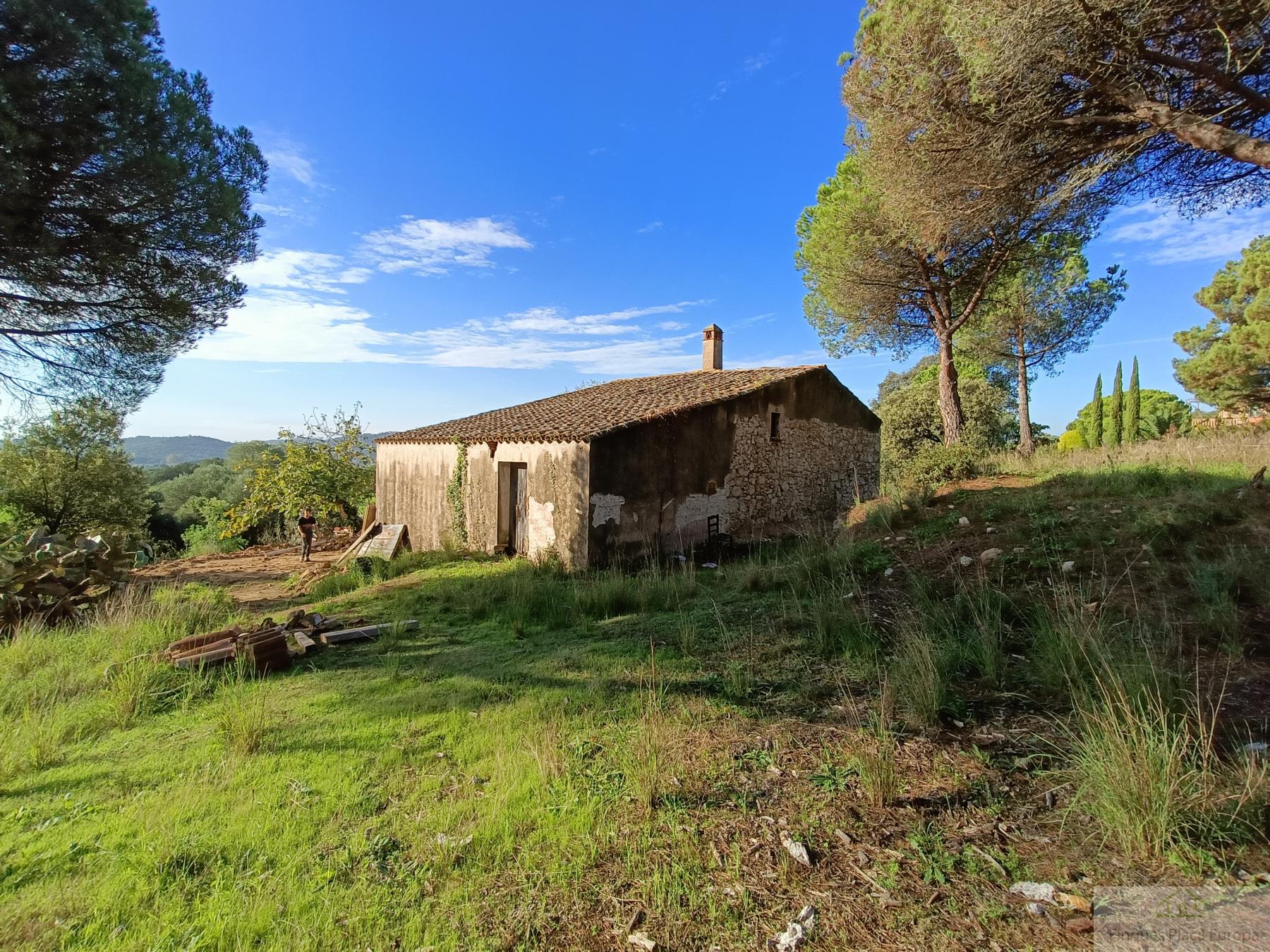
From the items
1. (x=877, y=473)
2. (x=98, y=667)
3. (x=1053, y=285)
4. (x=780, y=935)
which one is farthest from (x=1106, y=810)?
(x=1053, y=285)

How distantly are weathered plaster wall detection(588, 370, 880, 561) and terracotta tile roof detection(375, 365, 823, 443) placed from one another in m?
0.28

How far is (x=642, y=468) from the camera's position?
1138 cm

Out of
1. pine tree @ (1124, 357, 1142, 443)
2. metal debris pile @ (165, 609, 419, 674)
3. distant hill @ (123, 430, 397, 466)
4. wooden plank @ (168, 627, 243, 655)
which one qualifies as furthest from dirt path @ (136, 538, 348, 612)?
distant hill @ (123, 430, 397, 466)

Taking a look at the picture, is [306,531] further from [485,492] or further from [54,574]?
[54,574]

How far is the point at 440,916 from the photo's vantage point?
7.43 feet

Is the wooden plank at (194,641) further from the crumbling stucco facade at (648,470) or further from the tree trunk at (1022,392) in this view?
the tree trunk at (1022,392)

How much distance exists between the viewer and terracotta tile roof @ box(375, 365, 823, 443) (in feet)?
37.6

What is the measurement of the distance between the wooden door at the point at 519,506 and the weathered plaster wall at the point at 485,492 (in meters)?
0.26

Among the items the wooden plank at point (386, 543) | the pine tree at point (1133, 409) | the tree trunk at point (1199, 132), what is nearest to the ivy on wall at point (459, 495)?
the wooden plank at point (386, 543)

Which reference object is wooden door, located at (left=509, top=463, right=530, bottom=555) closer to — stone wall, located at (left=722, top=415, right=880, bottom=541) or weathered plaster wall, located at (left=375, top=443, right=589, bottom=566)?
weathered plaster wall, located at (left=375, top=443, right=589, bottom=566)

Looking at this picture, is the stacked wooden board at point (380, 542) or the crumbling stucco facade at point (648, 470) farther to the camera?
the stacked wooden board at point (380, 542)

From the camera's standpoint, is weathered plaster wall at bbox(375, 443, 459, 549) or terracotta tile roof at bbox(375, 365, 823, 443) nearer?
terracotta tile roof at bbox(375, 365, 823, 443)

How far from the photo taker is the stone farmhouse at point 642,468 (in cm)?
1105

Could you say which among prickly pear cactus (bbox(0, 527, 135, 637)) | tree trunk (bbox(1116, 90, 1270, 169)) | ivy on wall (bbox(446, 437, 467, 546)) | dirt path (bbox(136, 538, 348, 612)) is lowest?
dirt path (bbox(136, 538, 348, 612))
